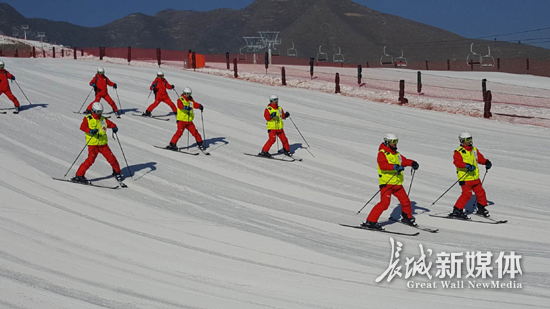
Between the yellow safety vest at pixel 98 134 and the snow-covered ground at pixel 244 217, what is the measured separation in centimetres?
96

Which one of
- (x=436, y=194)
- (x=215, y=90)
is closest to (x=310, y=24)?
(x=215, y=90)

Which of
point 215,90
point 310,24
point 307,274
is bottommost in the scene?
point 307,274

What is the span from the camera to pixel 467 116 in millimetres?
23688

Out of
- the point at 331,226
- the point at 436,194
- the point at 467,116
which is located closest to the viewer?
the point at 331,226

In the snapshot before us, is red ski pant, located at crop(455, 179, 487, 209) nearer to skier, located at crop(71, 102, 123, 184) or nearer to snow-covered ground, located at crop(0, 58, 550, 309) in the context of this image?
snow-covered ground, located at crop(0, 58, 550, 309)

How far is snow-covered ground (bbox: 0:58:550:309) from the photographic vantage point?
7.88m

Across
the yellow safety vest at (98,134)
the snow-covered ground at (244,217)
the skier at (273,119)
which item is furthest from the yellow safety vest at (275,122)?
the yellow safety vest at (98,134)

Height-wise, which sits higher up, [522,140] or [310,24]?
[310,24]

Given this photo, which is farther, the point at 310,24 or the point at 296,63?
the point at 310,24

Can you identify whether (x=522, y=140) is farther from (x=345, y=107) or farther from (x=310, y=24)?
(x=310, y=24)

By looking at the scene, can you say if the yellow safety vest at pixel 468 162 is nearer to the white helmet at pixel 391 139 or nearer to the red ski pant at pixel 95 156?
the white helmet at pixel 391 139

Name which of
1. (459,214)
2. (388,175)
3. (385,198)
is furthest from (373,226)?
(459,214)

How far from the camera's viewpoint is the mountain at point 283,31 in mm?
132750

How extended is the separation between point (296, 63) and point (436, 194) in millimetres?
36861
